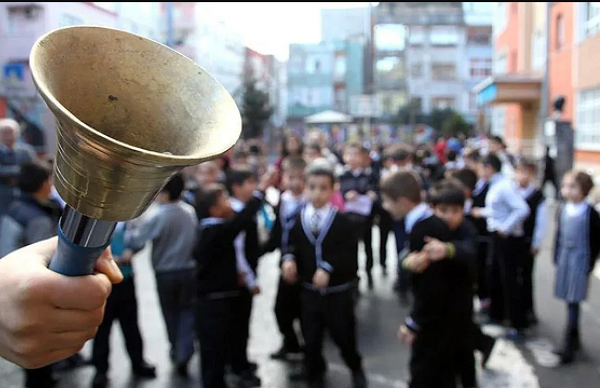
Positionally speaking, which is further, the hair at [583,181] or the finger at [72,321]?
the hair at [583,181]

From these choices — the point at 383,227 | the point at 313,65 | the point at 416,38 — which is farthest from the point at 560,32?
the point at 313,65

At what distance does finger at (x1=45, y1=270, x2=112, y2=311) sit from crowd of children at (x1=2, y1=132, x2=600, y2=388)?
2165 millimetres

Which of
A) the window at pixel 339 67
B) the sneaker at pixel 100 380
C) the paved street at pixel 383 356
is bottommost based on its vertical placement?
the paved street at pixel 383 356

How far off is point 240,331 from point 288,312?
652 millimetres

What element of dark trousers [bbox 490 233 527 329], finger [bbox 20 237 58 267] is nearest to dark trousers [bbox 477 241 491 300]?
dark trousers [bbox 490 233 527 329]

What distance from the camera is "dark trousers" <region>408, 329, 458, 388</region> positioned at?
3398 mm

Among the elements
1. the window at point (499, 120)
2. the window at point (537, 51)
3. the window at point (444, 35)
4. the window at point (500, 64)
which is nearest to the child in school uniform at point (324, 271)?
the window at point (537, 51)

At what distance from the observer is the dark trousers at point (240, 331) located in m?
4.42

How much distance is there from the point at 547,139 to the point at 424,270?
13.4 m

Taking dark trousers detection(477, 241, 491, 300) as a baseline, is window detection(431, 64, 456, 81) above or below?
above

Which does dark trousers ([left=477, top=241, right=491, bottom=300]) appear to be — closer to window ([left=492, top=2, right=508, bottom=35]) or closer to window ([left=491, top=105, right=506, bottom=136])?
window ([left=492, top=2, right=508, bottom=35])

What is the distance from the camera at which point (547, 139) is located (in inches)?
608

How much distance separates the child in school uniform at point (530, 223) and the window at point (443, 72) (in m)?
50.6

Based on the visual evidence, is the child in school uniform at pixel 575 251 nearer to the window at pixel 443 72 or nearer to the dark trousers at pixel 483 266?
the dark trousers at pixel 483 266
